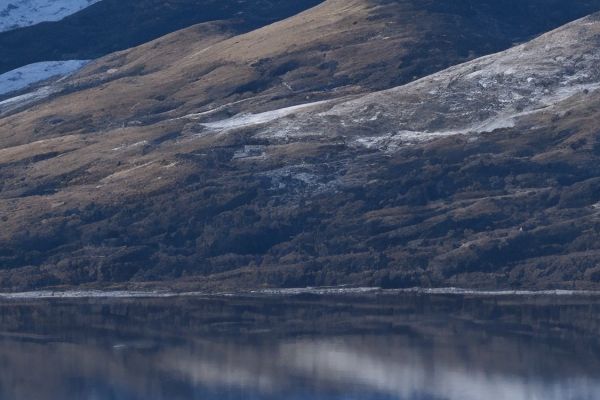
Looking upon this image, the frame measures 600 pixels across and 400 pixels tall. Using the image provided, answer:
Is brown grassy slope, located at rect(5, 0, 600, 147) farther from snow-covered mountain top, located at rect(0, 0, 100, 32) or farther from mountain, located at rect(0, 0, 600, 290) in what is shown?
snow-covered mountain top, located at rect(0, 0, 100, 32)

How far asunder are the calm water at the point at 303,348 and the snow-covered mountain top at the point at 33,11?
269 feet

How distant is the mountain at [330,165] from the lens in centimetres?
8488

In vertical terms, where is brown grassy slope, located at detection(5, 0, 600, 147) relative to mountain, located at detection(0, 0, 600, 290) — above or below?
above

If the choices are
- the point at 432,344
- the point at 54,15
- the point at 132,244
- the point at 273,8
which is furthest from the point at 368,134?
the point at 54,15

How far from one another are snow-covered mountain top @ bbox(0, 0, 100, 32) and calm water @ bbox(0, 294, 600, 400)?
82.0 m

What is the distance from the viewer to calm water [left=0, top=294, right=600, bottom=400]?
59.2 meters

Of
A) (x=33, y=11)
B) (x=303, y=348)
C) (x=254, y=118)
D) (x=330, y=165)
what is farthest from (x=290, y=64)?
(x=33, y=11)

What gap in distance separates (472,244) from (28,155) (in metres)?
36.7

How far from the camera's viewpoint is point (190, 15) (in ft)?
501

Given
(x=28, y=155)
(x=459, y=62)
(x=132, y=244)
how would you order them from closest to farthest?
(x=132, y=244)
(x=28, y=155)
(x=459, y=62)

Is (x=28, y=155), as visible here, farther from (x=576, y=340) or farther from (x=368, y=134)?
(x=576, y=340)

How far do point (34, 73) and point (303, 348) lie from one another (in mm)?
84750

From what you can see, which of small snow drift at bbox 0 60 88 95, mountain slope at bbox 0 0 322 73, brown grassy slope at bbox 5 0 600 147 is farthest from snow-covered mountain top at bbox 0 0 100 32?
brown grassy slope at bbox 5 0 600 147

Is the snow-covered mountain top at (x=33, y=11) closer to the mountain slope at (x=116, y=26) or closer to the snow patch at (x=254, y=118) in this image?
the mountain slope at (x=116, y=26)
